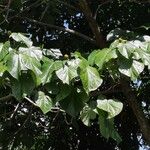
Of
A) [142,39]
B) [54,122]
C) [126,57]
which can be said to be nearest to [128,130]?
[54,122]

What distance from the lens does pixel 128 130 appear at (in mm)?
5074

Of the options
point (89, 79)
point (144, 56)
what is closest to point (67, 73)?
point (89, 79)

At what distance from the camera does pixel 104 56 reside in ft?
9.35

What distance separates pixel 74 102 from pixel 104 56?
350 mm

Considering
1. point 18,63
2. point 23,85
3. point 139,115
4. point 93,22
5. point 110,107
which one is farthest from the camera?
point 93,22

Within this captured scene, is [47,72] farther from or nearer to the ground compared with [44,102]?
farther from the ground

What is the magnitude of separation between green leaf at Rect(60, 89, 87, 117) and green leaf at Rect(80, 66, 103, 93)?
5.9 inches

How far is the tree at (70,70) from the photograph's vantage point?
2.80m

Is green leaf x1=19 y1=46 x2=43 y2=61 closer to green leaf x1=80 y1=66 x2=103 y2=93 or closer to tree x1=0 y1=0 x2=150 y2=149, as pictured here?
tree x1=0 y1=0 x2=150 y2=149

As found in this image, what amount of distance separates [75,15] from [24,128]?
1329 mm

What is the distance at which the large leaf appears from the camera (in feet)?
8.79

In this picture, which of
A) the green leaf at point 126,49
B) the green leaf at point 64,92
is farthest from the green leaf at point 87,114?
the green leaf at point 126,49

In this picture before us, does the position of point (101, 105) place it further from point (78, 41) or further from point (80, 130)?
point (80, 130)

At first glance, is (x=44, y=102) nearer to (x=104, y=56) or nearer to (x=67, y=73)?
(x=67, y=73)
